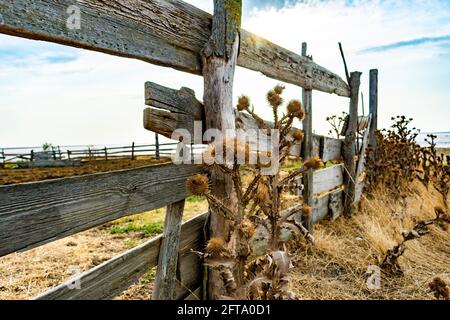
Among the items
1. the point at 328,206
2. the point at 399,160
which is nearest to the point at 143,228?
the point at 328,206

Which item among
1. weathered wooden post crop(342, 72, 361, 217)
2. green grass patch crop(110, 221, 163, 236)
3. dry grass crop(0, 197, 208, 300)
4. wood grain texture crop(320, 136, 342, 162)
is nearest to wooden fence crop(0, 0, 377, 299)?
dry grass crop(0, 197, 208, 300)

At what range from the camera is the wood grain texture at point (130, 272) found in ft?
5.39

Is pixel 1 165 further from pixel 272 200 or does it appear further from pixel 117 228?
pixel 272 200

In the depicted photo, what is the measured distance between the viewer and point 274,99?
231 cm

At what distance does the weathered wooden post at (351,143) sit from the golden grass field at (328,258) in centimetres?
28

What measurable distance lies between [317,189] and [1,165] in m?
22.5

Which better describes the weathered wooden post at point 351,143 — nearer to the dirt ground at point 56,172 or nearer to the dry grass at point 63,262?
the dry grass at point 63,262

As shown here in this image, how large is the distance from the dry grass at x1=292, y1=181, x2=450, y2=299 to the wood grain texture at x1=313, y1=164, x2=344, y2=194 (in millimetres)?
527

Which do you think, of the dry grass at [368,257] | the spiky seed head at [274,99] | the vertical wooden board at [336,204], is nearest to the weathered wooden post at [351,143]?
the vertical wooden board at [336,204]

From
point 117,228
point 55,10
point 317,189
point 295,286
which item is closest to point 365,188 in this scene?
point 317,189

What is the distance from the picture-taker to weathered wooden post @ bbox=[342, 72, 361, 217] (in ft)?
17.8

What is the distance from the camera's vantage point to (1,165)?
21.3 meters
